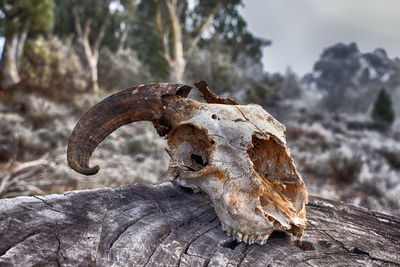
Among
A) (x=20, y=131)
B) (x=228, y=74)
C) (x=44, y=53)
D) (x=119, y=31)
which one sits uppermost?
(x=119, y=31)

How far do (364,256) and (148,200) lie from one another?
118 centimetres

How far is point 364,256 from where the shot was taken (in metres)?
1.37

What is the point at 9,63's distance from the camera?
11.2 meters

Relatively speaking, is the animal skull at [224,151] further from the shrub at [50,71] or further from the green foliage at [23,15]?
the green foliage at [23,15]

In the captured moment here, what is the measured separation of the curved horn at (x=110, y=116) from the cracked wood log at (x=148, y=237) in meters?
0.23

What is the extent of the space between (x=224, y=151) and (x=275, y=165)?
419 millimetres

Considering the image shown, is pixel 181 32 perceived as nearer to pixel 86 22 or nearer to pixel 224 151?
pixel 86 22

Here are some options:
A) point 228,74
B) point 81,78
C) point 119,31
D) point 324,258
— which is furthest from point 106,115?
point 119,31

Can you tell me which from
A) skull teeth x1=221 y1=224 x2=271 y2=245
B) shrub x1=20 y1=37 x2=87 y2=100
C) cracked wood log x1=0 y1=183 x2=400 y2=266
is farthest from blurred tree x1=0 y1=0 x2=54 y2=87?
skull teeth x1=221 y1=224 x2=271 y2=245

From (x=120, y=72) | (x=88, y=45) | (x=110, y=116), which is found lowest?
(x=110, y=116)

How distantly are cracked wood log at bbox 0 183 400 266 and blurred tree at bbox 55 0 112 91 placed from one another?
14529 millimetres

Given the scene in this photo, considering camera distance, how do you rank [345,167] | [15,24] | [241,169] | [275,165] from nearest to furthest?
1. [241,169]
2. [275,165]
3. [345,167]
4. [15,24]

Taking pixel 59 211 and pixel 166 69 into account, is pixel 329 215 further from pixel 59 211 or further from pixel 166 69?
pixel 166 69

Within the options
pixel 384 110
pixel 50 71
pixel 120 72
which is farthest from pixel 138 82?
pixel 384 110
